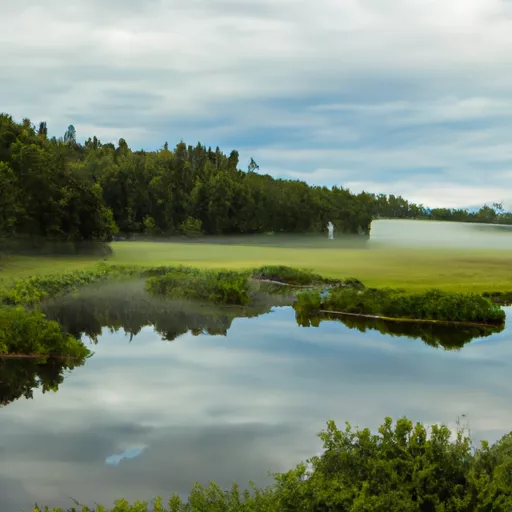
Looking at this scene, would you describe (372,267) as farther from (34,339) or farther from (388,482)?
(388,482)

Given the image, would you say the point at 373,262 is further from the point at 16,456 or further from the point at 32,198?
the point at 16,456

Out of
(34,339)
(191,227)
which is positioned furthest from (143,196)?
(34,339)

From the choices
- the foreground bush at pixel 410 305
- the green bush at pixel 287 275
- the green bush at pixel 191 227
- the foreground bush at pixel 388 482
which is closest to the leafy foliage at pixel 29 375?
the foreground bush at pixel 388 482

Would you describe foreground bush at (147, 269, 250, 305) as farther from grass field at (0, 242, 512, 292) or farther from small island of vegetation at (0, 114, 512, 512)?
grass field at (0, 242, 512, 292)

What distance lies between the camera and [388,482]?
9.61 meters

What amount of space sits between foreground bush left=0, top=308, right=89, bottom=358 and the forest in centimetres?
3704

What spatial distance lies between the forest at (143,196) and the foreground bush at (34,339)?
37038 millimetres

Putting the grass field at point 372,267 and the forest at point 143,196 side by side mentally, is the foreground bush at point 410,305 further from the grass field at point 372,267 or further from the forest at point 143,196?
the forest at point 143,196

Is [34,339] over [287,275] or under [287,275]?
under

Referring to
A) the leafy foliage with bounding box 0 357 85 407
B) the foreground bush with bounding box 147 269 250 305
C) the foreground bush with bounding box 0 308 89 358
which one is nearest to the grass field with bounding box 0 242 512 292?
the foreground bush with bounding box 147 269 250 305

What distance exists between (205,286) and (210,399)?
1716 cm

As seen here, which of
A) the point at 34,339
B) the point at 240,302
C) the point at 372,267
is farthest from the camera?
the point at 372,267

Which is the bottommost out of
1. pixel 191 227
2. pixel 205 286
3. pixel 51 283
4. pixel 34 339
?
pixel 34 339

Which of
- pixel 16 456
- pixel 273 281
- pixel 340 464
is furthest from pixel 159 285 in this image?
pixel 340 464
